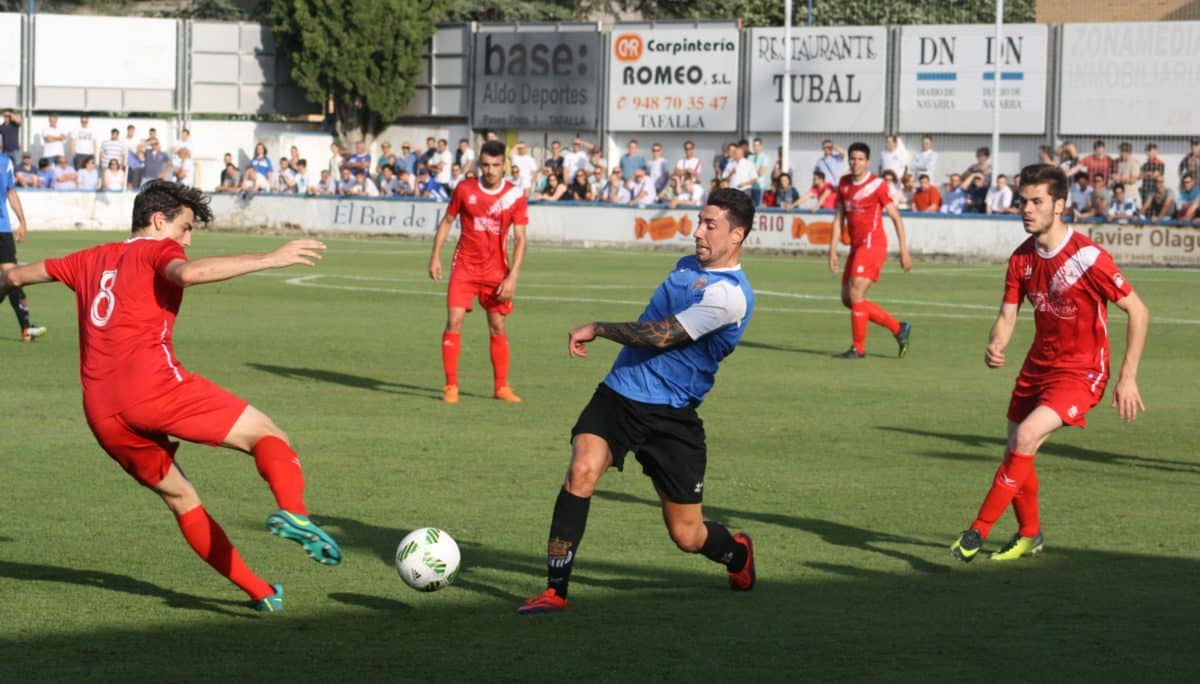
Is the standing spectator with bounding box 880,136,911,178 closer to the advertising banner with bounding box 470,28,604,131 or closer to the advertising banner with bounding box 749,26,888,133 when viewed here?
the advertising banner with bounding box 749,26,888,133

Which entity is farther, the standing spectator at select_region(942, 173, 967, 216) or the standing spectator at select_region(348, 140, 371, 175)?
the standing spectator at select_region(348, 140, 371, 175)

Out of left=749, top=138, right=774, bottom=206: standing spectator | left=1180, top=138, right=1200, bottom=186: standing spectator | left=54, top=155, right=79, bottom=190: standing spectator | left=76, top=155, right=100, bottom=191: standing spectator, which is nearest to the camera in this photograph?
left=1180, top=138, right=1200, bottom=186: standing spectator

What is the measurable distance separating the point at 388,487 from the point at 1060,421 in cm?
394

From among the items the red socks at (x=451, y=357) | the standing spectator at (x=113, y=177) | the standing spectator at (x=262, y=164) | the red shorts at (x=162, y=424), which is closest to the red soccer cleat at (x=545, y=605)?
the red shorts at (x=162, y=424)

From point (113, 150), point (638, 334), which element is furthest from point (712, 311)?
point (113, 150)

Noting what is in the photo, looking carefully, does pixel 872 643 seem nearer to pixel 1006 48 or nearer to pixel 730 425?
pixel 730 425

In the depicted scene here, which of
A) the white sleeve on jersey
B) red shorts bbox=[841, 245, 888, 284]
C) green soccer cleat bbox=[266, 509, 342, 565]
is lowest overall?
green soccer cleat bbox=[266, 509, 342, 565]

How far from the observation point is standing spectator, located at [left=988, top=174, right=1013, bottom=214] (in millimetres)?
34469

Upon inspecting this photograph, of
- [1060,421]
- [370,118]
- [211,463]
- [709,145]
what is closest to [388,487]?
[211,463]

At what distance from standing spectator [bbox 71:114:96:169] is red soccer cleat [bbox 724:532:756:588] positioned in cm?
4025

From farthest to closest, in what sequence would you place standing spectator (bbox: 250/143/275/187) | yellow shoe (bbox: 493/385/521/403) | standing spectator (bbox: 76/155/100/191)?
standing spectator (bbox: 250/143/275/187), standing spectator (bbox: 76/155/100/191), yellow shoe (bbox: 493/385/521/403)

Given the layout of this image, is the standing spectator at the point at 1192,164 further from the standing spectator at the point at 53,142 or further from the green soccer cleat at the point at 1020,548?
the standing spectator at the point at 53,142

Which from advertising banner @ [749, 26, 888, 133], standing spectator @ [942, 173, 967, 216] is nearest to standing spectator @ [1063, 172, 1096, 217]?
standing spectator @ [942, 173, 967, 216]

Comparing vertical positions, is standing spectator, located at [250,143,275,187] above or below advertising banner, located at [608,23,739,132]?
below
